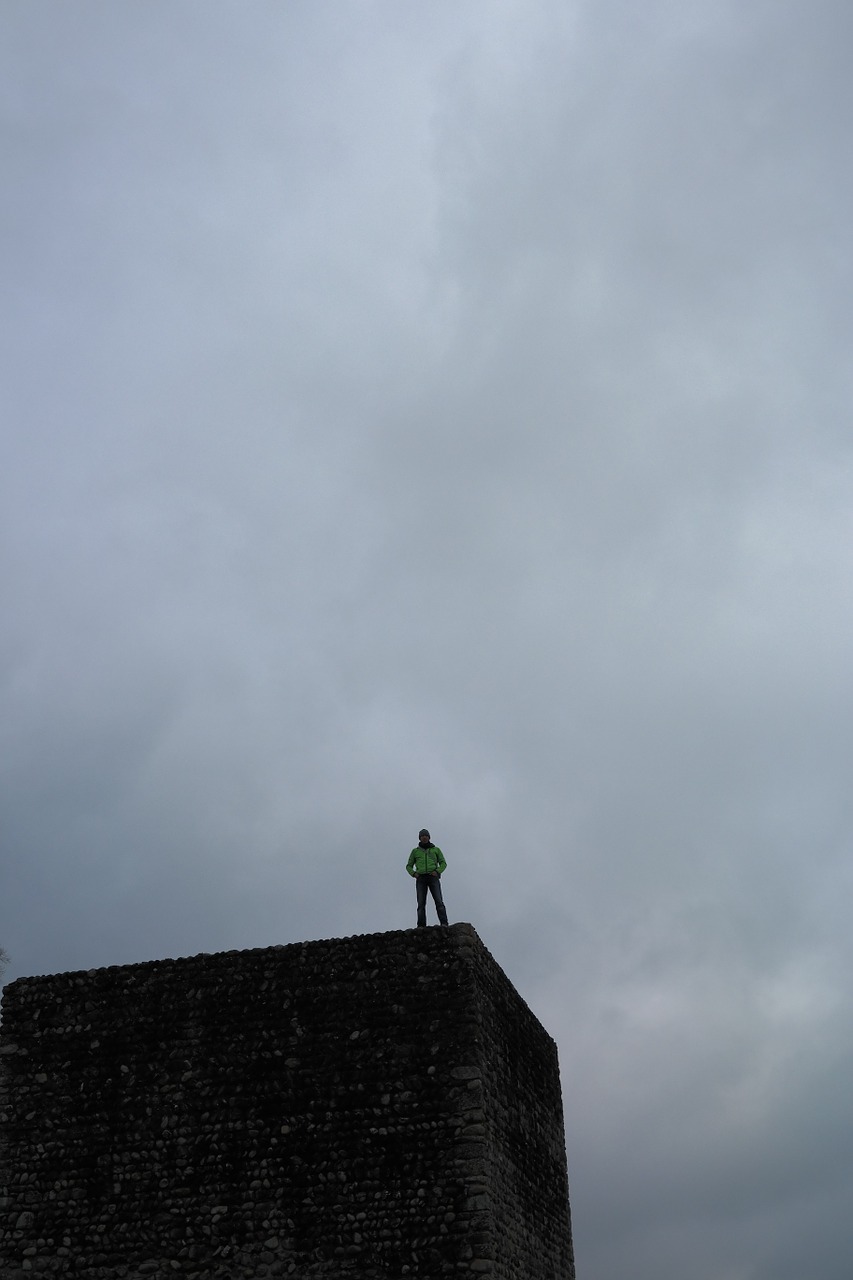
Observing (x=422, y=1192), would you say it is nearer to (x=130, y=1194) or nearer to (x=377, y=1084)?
(x=377, y=1084)

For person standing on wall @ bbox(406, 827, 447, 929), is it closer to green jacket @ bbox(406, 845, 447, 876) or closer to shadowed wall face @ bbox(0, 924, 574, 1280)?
green jacket @ bbox(406, 845, 447, 876)

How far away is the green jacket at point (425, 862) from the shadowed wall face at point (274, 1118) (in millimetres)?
2384

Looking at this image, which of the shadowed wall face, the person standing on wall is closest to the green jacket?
the person standing on wall

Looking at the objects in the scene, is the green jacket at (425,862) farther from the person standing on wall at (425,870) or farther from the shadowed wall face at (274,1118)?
the shadowed wall face at (274,1118)

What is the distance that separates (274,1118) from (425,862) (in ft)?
16.1

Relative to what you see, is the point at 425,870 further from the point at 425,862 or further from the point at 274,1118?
the point at 274,1118

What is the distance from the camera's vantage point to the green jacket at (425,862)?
62.4ft

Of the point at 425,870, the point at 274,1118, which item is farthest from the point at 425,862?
the point at 274,1118

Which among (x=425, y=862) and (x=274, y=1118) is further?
(x=425, y=862)

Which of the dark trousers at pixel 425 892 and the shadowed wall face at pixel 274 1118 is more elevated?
the dark trousers at pixel 425 892

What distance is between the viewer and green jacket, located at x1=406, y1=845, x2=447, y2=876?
19031 mm

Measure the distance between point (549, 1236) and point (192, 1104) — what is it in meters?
6.19

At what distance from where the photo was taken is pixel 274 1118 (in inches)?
608

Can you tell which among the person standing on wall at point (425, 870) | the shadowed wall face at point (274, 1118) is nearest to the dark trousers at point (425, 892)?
the person standing on wall at point (425, 870)
